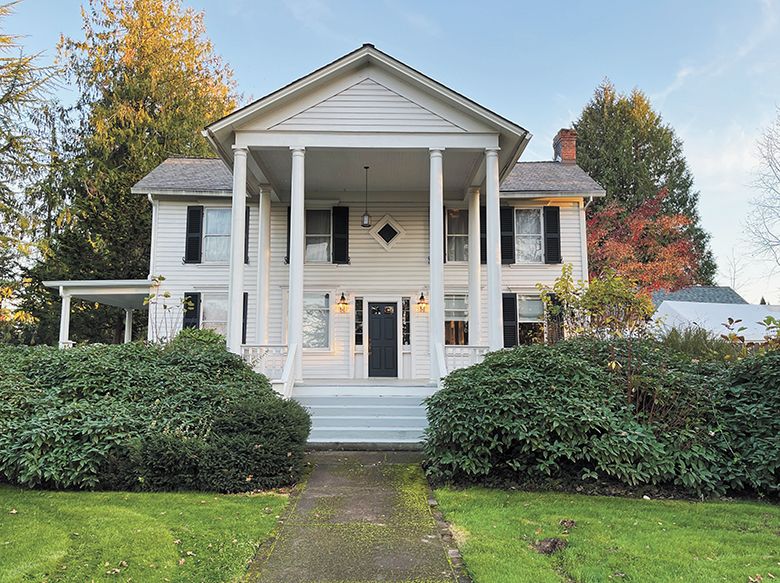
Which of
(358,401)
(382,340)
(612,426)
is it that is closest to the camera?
(612,426)

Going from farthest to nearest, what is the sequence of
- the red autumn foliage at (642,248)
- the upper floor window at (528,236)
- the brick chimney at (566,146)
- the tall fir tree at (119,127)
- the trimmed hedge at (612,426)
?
the red autumn foliage at (642,248)
the tall fir tree at (119,127)
the brick chimney at (566,146)
the upper floor window at (528,236)
the trimmed hedge at (612,426)

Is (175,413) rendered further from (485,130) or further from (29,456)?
(485,130)

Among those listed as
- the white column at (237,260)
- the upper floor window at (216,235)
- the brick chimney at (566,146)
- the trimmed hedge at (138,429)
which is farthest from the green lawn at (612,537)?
the brick chimney at (566,146)

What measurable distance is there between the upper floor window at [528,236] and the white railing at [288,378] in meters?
6.79

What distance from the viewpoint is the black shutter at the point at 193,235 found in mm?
13266

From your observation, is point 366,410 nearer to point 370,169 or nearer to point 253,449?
point 253,449

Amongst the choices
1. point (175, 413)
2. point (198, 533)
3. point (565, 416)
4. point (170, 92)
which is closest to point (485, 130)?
point (565, 416)

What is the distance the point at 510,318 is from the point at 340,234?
4.75 metres

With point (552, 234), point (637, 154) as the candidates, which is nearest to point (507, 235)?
point (552, 234)

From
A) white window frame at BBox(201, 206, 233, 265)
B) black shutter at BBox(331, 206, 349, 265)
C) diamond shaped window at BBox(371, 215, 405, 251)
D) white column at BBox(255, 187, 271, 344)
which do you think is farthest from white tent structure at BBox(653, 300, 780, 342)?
white window frame at BBox(201, 206, 233, 265)

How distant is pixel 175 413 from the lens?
5977mm

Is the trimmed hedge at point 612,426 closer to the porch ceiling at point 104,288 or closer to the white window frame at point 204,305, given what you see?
the white window frame at point 204,305

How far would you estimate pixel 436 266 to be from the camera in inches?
382

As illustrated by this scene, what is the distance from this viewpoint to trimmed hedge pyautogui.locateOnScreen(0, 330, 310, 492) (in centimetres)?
538
